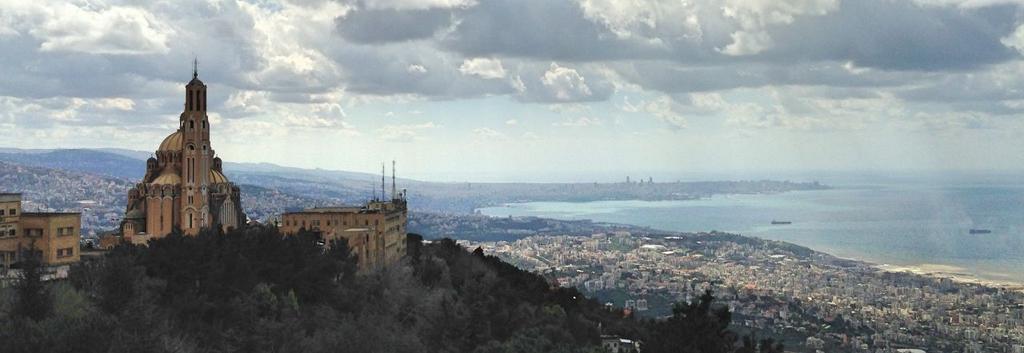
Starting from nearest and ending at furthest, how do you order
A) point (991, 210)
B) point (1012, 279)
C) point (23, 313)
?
point (23, 313) < point (1012, 279) < point (991, 210)

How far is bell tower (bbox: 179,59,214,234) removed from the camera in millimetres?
52344

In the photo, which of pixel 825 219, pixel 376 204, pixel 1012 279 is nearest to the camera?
pixel 376 204

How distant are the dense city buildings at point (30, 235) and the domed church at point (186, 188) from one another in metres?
8.96

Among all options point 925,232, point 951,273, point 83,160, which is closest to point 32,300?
point 951,273

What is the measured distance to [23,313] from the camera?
2630 centimetres

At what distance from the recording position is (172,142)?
53.5 meters

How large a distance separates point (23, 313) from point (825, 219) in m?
173

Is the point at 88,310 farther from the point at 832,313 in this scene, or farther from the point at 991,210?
the point at 991,210

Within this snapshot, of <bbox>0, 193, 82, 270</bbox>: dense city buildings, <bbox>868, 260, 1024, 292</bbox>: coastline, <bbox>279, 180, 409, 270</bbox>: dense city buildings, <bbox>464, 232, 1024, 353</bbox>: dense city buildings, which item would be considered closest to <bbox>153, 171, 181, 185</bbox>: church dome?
<bbox>279, 180, 409, 270</bbox>: dense city buildings

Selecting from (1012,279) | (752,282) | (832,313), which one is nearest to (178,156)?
(832,313)

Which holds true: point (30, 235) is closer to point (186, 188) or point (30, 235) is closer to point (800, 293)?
point (186, 188)

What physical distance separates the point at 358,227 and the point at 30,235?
15209 millimetres

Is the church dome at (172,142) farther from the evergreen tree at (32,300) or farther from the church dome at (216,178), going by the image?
the evergreen tree at (32,300)

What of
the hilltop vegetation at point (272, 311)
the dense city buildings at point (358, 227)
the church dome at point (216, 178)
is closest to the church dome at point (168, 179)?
the church dome at point (216, 178)
